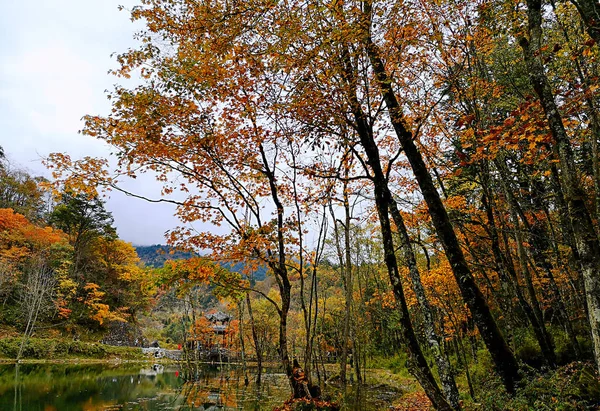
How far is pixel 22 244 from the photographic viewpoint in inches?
1209

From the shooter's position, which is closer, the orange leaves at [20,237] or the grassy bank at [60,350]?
the grassy bank at [60,350]

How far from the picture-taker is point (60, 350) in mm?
28594

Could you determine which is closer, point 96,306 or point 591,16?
point 591,16

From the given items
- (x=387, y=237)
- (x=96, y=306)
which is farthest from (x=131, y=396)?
(x=96, y=306)

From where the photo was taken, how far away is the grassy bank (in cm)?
2469

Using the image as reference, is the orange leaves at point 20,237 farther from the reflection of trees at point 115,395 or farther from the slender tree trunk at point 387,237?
the slender tree trunk at point 387,237

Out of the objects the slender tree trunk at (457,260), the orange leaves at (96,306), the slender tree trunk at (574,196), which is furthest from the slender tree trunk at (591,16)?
the orange leaves at (96,306)

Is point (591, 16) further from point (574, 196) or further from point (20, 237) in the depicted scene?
point (20, 237)

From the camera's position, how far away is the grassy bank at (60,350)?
24.7 m

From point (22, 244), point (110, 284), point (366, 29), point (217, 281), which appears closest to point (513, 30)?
point (366, 29)

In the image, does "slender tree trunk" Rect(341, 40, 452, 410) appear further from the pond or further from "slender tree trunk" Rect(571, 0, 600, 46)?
the pond

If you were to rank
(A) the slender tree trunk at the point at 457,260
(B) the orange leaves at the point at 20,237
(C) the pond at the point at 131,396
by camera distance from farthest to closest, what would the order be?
1. (B) the orange leaves at the point at 20,237
2. (C) the pond at the point at 131,396
3. (A) the slender tree trunk at the point at 457,260

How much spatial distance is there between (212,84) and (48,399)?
1409cm

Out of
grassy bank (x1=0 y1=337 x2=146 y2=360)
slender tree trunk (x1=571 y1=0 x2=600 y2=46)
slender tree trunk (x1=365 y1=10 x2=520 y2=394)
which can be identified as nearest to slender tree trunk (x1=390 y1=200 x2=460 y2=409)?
slender tree trunk (x1=365 y1=10 x2=520 y2=394)
